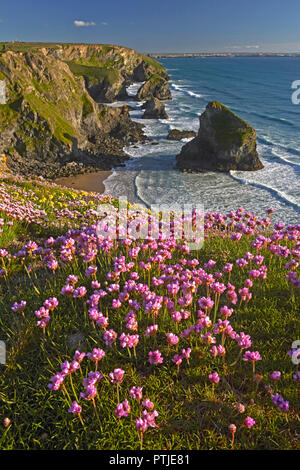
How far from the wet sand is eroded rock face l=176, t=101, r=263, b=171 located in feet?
34.8

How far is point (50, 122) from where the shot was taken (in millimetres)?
36375

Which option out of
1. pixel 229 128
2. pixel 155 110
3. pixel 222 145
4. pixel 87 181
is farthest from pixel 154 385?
pixel 155 110

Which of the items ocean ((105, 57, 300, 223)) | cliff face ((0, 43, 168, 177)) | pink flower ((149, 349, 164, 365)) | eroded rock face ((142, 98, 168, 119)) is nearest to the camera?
pink flower ((149, 349, 164, 365))

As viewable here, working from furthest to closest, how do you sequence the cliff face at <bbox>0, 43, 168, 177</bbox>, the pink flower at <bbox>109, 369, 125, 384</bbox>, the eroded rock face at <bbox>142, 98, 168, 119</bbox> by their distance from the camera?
1. the eroded rock face at <bbox>142, 98, 168, 119</bbox>
2. the cliff face at <bbox>0, 43, 168, 177</bbox>
3. the pink flower at <bbox>109, 369, 125, 384</bbox>

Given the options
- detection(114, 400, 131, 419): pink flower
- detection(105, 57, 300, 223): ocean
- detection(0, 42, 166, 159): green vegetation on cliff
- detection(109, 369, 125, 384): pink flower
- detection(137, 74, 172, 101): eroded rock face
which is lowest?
detection(105, 57, 300, 223): ocean

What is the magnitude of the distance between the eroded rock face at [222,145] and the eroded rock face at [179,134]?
41.1 ft

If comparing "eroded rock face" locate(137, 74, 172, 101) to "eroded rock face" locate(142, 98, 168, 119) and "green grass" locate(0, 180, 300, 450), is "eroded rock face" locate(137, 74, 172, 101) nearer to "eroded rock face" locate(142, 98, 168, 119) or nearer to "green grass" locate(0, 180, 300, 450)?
"eroded rock face" locate(142, 98, 168, 119)

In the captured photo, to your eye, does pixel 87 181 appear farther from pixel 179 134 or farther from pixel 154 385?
pixel 154 385

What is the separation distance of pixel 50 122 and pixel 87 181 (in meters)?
9.92

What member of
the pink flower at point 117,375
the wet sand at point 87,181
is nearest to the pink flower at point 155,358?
the pink flower at point 117,375

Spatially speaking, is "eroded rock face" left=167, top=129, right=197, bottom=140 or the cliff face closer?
the cliff face

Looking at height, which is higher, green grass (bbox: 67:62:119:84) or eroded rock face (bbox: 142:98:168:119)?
green grass (bbox: 67:62:119:84)

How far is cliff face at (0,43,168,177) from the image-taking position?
34438 mm

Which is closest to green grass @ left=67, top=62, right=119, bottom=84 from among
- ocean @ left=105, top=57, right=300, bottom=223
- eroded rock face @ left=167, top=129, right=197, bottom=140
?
ocean @ left=105, top=57, right=300, bottom=223
